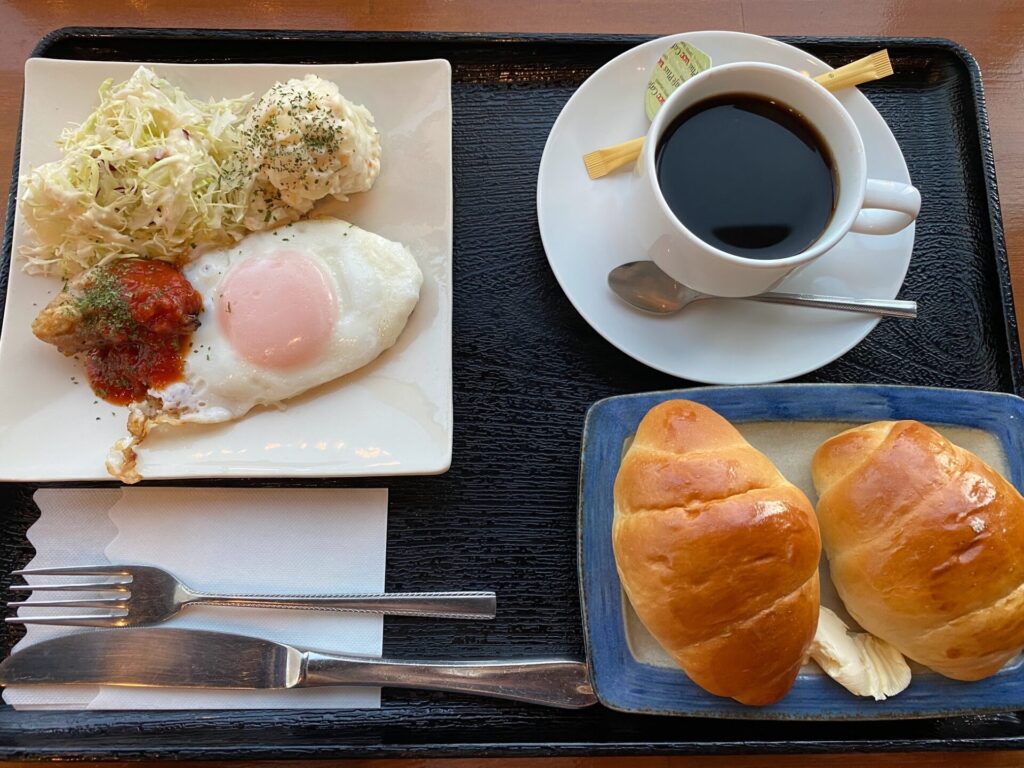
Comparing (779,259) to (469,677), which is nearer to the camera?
(779,259)

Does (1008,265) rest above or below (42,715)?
above

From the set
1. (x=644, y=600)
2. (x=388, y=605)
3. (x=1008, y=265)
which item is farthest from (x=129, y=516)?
(x=1008, y=265)

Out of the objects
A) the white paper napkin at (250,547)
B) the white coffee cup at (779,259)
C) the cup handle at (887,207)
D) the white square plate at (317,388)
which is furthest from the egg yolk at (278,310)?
the cup handle at (887,207)

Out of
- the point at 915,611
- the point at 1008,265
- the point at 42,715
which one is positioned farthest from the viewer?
the point at 1008,265

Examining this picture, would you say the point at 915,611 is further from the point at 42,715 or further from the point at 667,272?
the point at 42,715

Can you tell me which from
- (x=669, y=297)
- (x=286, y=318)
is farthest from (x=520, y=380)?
(x=286, y=318)

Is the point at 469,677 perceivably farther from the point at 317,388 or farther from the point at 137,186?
the point at 137,186

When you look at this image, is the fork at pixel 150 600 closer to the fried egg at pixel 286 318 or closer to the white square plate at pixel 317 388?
the white square plate at pixel 317 388
